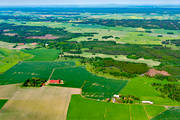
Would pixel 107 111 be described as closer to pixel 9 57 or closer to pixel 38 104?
pixel 38 104

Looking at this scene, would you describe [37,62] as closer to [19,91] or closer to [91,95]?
[19,91]

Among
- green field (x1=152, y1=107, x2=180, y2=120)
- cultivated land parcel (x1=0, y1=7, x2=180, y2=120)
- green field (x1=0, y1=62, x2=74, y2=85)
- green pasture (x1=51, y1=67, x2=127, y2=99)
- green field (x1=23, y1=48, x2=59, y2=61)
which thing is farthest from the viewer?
green field (x1=23, y1=48, x2=59, y2=61)

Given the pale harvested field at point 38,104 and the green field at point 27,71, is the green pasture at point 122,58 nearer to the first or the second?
the green field at point 27,71

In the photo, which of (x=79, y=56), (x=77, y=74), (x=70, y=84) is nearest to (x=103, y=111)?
(x=70, y=84)

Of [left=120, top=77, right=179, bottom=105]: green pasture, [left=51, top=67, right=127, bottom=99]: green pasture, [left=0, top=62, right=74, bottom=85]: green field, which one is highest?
[left=120, top=77, right=179, bottom=105]: green pasture

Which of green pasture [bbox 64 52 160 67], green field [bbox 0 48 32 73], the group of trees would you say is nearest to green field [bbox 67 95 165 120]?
the group of trees

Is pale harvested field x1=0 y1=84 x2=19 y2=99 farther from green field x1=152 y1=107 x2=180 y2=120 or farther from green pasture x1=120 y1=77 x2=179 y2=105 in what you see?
green field x1=152 y1=107 x2=180 y2=120
